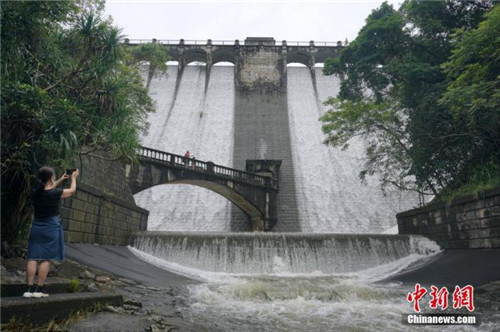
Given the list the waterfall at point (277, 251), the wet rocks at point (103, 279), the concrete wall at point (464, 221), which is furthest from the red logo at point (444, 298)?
the wet rocks at point (103, 279)

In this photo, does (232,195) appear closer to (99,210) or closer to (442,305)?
(99,210)

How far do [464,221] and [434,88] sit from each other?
15.1 ft

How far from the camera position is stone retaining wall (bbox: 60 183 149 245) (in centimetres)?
725

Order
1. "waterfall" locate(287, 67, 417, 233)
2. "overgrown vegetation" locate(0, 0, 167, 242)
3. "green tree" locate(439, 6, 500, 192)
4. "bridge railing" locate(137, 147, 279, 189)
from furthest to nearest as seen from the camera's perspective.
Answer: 1. "waterfall" locate(287, 67, 417, 233)
2. "bridge railing" locate(137, 147, 279, 189)
3. "green tree" locate(439, 6, 500, 192)
4. "overgrown vegetation" locate(0, 0, 167, 242)

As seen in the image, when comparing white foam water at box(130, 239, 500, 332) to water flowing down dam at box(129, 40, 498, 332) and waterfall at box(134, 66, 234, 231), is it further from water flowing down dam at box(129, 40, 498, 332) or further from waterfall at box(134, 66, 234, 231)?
waterfall at box(134, 66, 234, 231)

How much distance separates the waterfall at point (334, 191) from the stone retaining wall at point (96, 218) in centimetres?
1074

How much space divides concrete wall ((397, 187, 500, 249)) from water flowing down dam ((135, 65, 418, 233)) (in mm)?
6819

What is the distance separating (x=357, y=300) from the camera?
6012mm

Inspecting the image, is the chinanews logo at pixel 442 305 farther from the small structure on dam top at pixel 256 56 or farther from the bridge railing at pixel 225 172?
the small structure on dam top at pixel 256 56

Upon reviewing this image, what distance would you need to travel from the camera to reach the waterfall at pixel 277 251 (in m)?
10.3

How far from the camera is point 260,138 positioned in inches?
1003

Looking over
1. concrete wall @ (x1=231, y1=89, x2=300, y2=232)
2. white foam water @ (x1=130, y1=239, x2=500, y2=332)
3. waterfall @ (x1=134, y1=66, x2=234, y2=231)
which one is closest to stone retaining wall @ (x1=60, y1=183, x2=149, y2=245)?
white foam water @ (x1=130, y1=239, x2=500, y2=332)

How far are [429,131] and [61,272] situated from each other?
10996 mm

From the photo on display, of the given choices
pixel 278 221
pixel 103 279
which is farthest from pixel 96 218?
pixel 278 221
